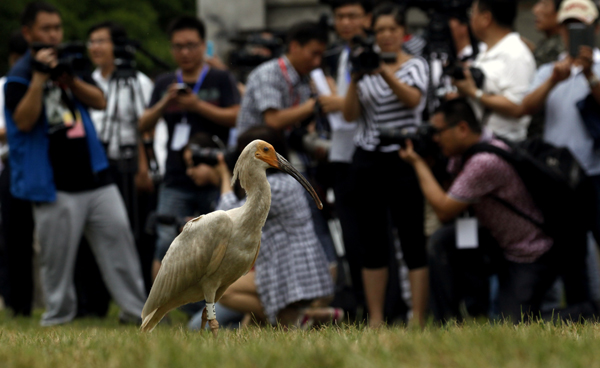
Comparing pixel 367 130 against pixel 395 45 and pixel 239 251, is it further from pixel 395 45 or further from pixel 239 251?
pixel 239 251

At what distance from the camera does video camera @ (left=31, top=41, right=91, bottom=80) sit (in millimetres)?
7453

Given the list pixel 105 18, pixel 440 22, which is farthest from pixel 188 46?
pixel 105 18

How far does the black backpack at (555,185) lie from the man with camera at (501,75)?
0.71 metres

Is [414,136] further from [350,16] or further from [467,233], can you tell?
[350,16]

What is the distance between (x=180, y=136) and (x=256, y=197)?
389cm

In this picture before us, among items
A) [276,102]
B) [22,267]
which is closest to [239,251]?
[276,102]

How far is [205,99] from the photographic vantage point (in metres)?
8.45

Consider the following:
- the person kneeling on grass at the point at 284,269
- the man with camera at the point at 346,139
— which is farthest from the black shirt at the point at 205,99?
the person kneeling on grass at the point at 284,269

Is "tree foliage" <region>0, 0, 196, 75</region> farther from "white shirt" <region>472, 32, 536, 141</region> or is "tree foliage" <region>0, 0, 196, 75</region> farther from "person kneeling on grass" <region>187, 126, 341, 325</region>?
"person kneeling on grass" <region>187, 126, 341, 325</region>

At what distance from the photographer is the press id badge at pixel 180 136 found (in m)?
8.28

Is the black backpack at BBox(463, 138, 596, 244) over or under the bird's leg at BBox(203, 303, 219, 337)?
over

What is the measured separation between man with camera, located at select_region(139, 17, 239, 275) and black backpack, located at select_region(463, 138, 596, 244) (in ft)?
9.10

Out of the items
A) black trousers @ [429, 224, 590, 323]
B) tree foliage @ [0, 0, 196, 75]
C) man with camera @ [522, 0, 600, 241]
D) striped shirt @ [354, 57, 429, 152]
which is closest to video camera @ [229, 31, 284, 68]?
striped shirt @ [354, 57, 429, 152]

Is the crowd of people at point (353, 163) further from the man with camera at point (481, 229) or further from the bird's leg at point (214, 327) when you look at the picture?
the bird's leg at point (214, 327)
